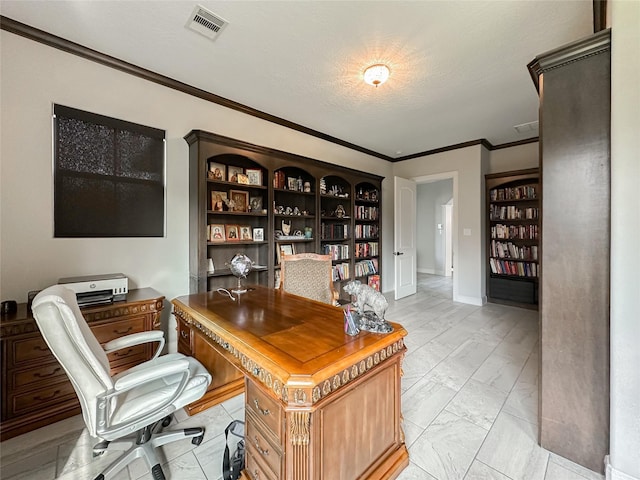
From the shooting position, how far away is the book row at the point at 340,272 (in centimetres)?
412

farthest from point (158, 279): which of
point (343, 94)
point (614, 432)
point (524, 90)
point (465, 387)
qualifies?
point (524, 90)

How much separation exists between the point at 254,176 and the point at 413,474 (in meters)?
2.97

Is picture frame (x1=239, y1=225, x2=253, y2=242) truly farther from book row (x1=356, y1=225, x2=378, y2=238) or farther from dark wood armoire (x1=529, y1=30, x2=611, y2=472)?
dark wood armoire (x1=529, y1=30, x2=611, y2=472)

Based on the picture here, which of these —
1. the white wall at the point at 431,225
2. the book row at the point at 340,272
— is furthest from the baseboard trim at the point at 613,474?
the white wall at the point at 431,225

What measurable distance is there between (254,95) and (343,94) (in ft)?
3.23

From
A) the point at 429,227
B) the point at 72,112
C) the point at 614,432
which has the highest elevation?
the point at 72,112

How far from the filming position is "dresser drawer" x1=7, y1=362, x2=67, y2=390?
1.66 metres

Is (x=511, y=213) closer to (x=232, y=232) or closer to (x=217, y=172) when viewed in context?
(x=232, y=232)

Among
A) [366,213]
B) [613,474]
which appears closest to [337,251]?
[366,213]

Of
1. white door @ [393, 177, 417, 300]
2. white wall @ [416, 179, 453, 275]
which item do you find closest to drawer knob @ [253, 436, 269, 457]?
white door @ [393, 177, 417, 300]

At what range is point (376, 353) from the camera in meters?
1.14

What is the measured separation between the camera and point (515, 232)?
14.5ft

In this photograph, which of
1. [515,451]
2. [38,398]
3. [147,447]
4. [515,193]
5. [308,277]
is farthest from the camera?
[515,193]

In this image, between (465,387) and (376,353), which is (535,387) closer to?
(465,387)
